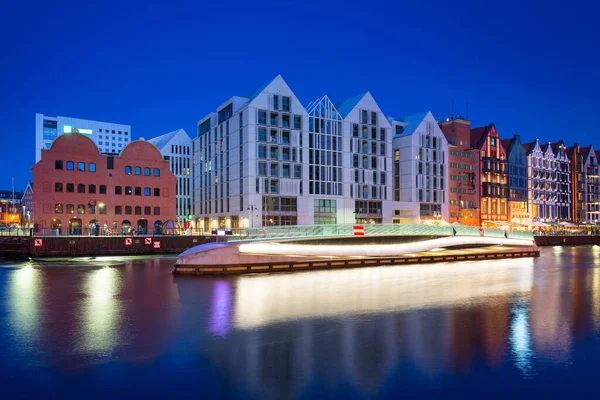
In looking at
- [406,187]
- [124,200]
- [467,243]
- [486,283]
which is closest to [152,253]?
[124,200]

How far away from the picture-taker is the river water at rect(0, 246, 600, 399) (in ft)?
39.1

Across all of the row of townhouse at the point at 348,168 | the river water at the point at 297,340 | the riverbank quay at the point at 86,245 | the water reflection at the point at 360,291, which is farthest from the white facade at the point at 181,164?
the river water at the point at 297,340

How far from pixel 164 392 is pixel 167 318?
8.71 meters

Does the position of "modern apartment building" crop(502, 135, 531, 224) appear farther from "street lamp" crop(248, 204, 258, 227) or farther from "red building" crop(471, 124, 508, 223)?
"street lamp" crop(248, 204, 258, 227)

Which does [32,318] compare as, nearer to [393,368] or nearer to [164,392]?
[164,392]

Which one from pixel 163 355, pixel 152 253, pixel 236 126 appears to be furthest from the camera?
pixel 236 126

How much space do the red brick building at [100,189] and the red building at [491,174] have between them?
75275mm

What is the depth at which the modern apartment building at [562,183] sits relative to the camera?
142000 mm

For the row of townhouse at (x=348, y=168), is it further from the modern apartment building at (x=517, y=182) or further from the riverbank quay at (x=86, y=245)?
the riverbank quay at (x=86, y=245)

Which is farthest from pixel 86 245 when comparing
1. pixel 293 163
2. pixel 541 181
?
pixel 541 181

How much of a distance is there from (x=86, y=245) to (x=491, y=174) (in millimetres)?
98194

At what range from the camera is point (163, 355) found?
14.5 metres

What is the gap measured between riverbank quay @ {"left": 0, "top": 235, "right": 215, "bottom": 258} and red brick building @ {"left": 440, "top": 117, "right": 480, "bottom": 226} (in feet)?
237

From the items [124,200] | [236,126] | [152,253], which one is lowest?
[152,253]
